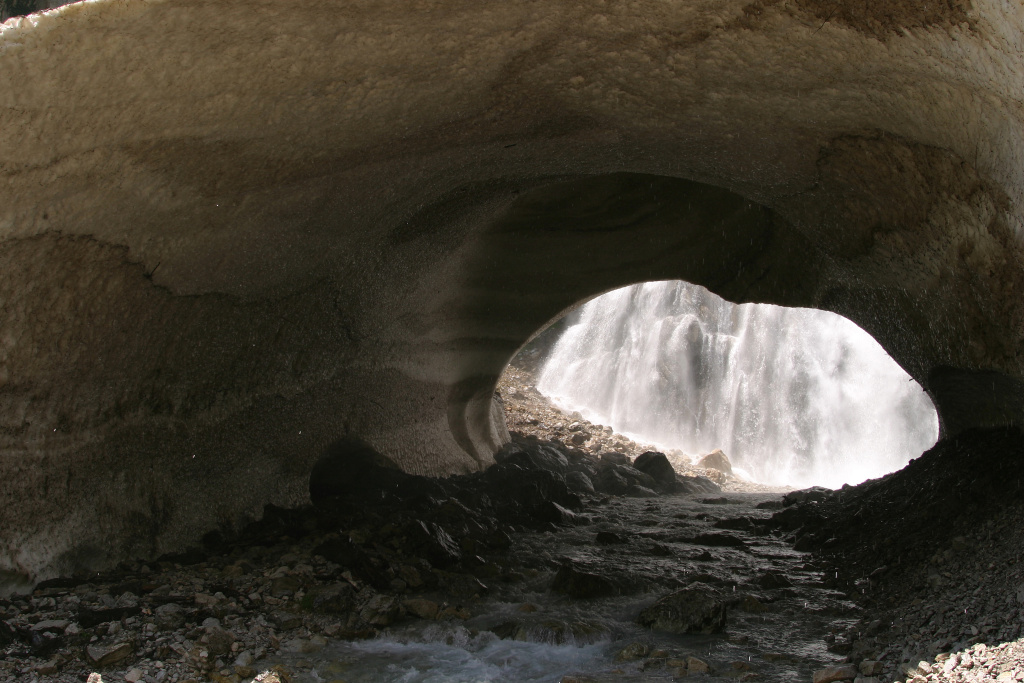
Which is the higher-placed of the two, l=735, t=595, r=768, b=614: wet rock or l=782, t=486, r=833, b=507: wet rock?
l=735, t=595, r=768, b=614: wet rock

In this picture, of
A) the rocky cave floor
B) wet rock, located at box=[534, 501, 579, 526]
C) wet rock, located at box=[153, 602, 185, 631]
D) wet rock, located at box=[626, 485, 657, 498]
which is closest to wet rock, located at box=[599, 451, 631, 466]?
wet rock, located at box=[626, 485, 657, 498]

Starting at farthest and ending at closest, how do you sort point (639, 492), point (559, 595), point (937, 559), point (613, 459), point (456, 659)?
point (613, 459)
point (639, 492)
point (559, 595)
point (937, 559)
point (456, 659)

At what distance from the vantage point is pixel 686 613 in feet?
11.5

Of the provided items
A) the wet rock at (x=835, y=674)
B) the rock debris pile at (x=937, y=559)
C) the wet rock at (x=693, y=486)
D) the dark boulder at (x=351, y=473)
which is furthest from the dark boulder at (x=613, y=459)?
the wet rock at (x=835, y=674)

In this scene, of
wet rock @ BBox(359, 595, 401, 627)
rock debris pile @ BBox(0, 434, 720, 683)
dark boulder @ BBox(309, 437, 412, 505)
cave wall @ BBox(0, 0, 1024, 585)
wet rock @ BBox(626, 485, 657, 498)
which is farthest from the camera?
wet rock @ BBox(626, 485, 657, 498)

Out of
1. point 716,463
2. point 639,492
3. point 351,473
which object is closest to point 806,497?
point 639,492

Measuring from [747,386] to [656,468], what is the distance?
6.35 m

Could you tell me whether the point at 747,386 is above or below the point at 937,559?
below

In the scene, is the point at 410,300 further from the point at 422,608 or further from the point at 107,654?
the point at 107,654

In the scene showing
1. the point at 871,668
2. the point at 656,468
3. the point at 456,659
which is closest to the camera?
the point at 871,668

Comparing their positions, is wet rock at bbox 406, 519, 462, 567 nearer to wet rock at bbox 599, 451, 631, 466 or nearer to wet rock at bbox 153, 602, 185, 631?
wet rock at bbox 153, 602, 185, 631

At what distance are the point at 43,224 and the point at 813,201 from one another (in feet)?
12.2

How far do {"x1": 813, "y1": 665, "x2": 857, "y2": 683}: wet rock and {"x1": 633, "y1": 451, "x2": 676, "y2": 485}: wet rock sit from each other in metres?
6.14

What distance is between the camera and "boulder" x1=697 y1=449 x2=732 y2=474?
12.6 metres
